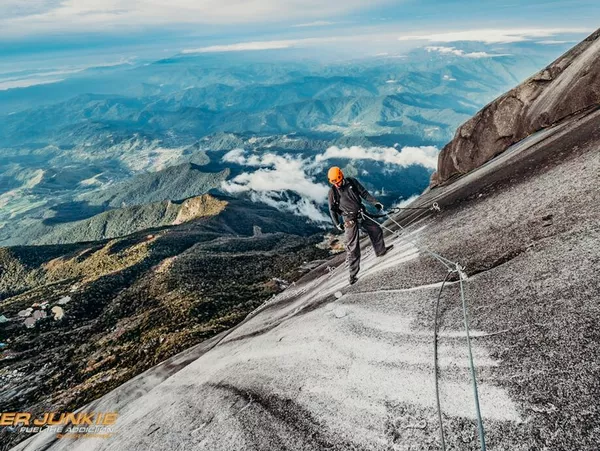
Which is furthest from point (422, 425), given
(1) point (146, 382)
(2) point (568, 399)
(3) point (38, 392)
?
(3) point (38, 392)

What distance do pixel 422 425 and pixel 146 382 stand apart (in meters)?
19.3

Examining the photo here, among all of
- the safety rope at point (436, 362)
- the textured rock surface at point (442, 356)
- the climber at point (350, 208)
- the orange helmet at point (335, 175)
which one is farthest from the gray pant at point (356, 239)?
the safety rope at point (436, 362)

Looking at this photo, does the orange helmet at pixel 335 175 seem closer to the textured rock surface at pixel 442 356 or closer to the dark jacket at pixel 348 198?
the dark jacket at pixel 348 198

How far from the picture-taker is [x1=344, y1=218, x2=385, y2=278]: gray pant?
17.2 meters

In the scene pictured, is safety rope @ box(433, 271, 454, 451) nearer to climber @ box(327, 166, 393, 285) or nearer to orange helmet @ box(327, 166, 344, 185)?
climber @ box(327, 166, 393, 285)

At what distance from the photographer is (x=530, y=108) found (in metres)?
32.2

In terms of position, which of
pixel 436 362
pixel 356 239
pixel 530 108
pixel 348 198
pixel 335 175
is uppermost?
pixel 530 108

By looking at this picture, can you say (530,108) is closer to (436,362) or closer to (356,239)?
(356,239)

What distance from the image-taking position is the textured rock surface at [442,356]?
294 inches

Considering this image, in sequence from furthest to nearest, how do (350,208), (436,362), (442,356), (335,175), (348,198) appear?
(350,208), (348,198), (335,175), (442,356), (436,362)

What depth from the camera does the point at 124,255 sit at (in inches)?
5364

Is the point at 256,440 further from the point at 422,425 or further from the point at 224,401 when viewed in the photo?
the point at 422,425

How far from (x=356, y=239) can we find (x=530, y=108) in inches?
1034

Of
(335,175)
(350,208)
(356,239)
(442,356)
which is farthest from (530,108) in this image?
(442,356)
